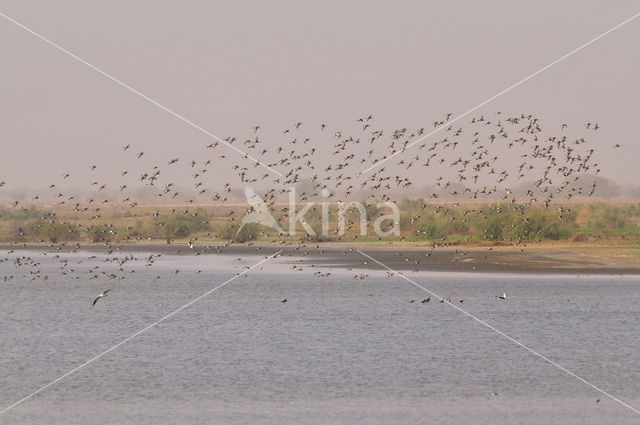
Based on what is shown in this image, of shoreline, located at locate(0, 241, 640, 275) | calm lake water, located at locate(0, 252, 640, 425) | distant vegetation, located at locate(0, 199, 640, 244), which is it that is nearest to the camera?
calm lake water, located at locate(0, 252, 640, 425)

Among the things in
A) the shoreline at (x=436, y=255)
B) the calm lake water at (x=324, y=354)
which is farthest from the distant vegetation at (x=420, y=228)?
the calm lake water at (x=324, y=354)

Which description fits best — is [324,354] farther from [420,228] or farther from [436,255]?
[420,228]

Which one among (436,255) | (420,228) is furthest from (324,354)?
(420,228)

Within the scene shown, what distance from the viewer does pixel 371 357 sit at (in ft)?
84.6

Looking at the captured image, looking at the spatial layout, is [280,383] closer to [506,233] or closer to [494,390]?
[494,390]

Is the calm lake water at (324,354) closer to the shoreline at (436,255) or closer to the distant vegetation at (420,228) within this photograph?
the shoreline at (436,255)

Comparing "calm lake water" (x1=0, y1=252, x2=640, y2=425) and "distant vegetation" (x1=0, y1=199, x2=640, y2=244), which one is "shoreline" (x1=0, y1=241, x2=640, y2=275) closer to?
"distant vegetation" (x1=0, y1=199, x2=640, y2=244)

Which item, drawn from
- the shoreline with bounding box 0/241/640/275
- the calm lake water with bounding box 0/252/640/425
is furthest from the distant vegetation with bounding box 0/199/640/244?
the calm lake water with bounding box 0/252/640/425

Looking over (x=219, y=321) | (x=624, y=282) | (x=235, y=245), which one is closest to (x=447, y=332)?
(x=219, y=321)

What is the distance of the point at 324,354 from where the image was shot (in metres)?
26.3

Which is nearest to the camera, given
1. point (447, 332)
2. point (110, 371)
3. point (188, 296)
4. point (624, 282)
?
point (110, 371)

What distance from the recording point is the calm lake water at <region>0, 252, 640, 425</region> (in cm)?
1928

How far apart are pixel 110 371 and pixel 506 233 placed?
59439mm

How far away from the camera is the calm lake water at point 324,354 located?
19.3 metres
